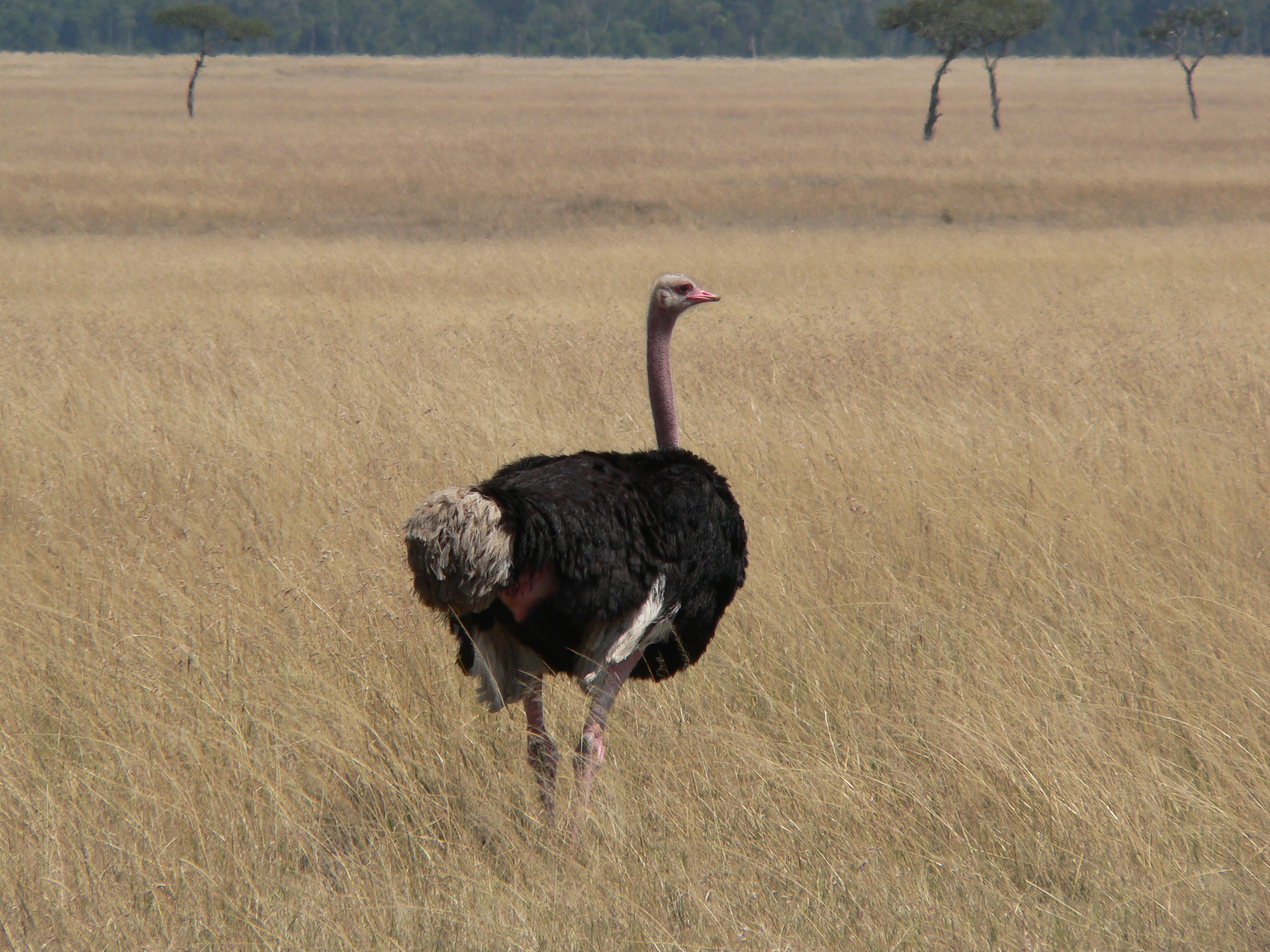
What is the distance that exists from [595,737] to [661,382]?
1.11 m

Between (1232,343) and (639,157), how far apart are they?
1919cm

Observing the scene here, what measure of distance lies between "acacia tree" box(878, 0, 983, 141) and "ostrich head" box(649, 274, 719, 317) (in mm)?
33852

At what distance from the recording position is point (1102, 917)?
2471mm

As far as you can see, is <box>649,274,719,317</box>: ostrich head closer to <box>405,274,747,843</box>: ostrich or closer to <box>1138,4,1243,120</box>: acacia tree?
<box>405,274,747,843</box>: ostrich

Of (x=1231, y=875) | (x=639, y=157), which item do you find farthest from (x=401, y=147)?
(x=1231, y=875)

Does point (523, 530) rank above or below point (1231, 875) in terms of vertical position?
above

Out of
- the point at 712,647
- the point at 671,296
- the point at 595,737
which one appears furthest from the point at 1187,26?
the point at 595,737

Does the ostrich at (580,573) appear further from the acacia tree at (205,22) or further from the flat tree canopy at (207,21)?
the flat tree canopy at (207,21)

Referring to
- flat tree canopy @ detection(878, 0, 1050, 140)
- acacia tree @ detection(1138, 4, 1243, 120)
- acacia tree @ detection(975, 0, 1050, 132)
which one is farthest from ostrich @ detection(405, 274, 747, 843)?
acacia tree @ detection(1138, 4, 1243, 120)

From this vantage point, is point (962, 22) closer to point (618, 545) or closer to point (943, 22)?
point (943, 22)

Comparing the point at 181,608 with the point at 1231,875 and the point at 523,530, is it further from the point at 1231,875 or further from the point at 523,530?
the point at 1231,875

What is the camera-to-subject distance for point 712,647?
3.84m

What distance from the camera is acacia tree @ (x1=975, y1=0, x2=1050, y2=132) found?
118 ft

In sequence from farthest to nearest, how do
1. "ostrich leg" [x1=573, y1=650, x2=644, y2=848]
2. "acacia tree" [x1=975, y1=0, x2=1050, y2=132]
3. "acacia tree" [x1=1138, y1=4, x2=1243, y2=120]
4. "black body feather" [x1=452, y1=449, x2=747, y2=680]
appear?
"acacia tree" [x1=1138, y1=4, x2=1243, y2=120] < "acacia tree" [x1=975, y1=0, x2=1050, y2=132] < "ostrich leg" [x1=573, y1=650, x2=644, y2=848] < "black body feather" [x1=452, y1=449, x2=747, y2=680]
